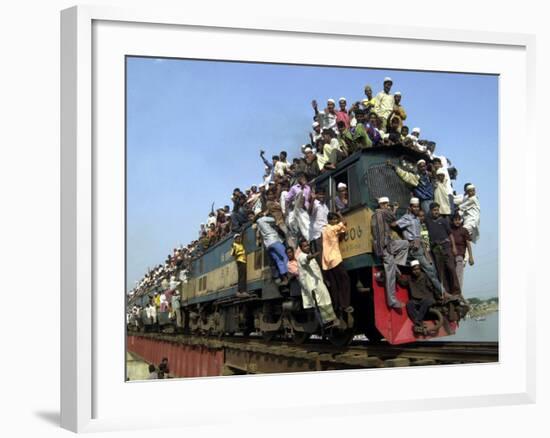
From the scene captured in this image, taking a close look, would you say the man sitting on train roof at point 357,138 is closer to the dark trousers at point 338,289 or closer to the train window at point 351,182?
the train window at point 351,182

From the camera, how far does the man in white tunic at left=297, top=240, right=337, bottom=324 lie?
37.4 ft

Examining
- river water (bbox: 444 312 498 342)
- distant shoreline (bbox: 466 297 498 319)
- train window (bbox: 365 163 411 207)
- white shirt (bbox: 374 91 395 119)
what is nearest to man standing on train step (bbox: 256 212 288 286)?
train window (bbox: 365 163 411 207)

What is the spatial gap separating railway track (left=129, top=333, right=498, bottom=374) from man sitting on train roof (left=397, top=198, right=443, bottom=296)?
76cm

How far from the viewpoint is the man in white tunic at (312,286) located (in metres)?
11.4

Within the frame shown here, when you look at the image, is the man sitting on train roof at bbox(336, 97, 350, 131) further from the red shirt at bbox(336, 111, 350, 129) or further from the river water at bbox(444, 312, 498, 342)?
the river water at bbox(444, 312, 498, 342)

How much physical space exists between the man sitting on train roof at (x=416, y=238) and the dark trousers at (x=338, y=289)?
0.92m

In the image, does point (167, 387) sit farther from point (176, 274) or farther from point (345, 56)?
point (345, 56)

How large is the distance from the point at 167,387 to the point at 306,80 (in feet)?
11.9

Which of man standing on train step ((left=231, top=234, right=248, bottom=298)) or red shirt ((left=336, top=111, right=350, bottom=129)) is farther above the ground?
red shirt ((left=336, top=111, right=350, bottom=129))

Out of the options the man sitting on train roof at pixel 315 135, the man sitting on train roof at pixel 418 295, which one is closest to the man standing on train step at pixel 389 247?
the man sitting on train roof at pixel 418 295

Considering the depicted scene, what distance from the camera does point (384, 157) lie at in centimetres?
1200

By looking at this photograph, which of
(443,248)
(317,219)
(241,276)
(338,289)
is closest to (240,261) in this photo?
(241,276)

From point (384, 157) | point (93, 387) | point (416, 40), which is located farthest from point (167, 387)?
point (416, 40)

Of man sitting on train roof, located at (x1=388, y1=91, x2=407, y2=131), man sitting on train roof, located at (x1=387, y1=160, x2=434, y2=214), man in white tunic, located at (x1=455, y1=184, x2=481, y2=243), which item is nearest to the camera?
man sitting on train roof, located at (x1=388, y1=91, x2=407, y2=131)
